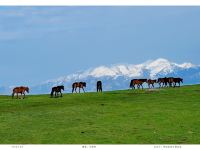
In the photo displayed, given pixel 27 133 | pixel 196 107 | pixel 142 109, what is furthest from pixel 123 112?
pixel 27 133

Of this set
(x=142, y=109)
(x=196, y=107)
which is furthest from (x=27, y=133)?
(x=196, y=107)

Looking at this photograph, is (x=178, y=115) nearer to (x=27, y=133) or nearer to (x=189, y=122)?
(x=189, y=122)

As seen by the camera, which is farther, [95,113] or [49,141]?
[95,113]

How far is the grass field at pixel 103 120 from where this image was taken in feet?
108

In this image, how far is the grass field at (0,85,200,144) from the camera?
108 ft

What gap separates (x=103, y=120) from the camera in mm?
39125

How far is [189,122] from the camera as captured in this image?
37.8 metres

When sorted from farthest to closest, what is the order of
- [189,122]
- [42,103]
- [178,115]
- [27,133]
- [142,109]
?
[42,103], [142,109], [178,115], [189,122], [27,133]

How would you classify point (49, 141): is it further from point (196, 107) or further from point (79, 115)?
point (196, 107)

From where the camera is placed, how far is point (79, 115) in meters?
41.6

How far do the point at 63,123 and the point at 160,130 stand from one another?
21.3 feet
